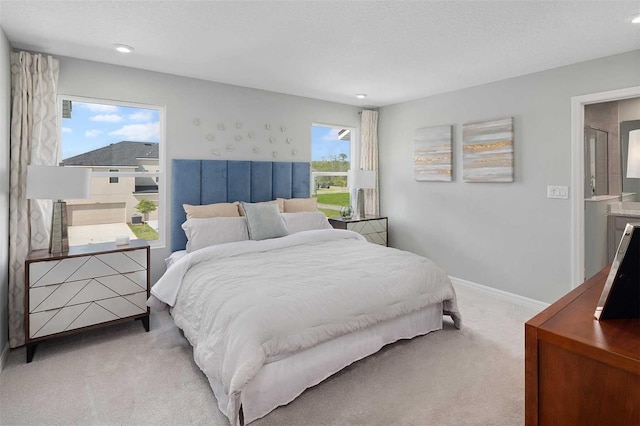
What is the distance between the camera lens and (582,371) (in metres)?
1.04

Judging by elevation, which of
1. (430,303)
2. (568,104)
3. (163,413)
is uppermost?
(568,104)

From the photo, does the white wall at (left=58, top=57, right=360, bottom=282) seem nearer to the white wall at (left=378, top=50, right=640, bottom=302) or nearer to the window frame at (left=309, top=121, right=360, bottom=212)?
the window frame at (left=309, top=121, right=360, bottom=212)

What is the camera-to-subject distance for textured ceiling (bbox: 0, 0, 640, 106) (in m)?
2.38

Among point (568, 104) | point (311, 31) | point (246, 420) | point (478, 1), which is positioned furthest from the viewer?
point (568, 104)

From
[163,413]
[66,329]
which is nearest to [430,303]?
[163,413]

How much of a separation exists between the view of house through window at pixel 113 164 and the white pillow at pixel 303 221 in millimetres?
1435

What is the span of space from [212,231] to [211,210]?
368 millimetres

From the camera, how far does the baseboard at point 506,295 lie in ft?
12.6

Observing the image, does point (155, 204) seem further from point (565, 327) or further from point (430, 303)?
point (565, 327)

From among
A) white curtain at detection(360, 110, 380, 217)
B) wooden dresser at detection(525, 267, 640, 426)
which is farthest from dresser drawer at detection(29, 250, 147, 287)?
white curtain at detection(360, 110, 380, 217)

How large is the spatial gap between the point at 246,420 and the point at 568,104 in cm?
397

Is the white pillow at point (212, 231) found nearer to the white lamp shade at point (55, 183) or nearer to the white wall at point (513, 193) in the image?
the white lamp shade at point (55, 183)

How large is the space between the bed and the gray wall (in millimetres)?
1095

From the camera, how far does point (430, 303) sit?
116 inches
